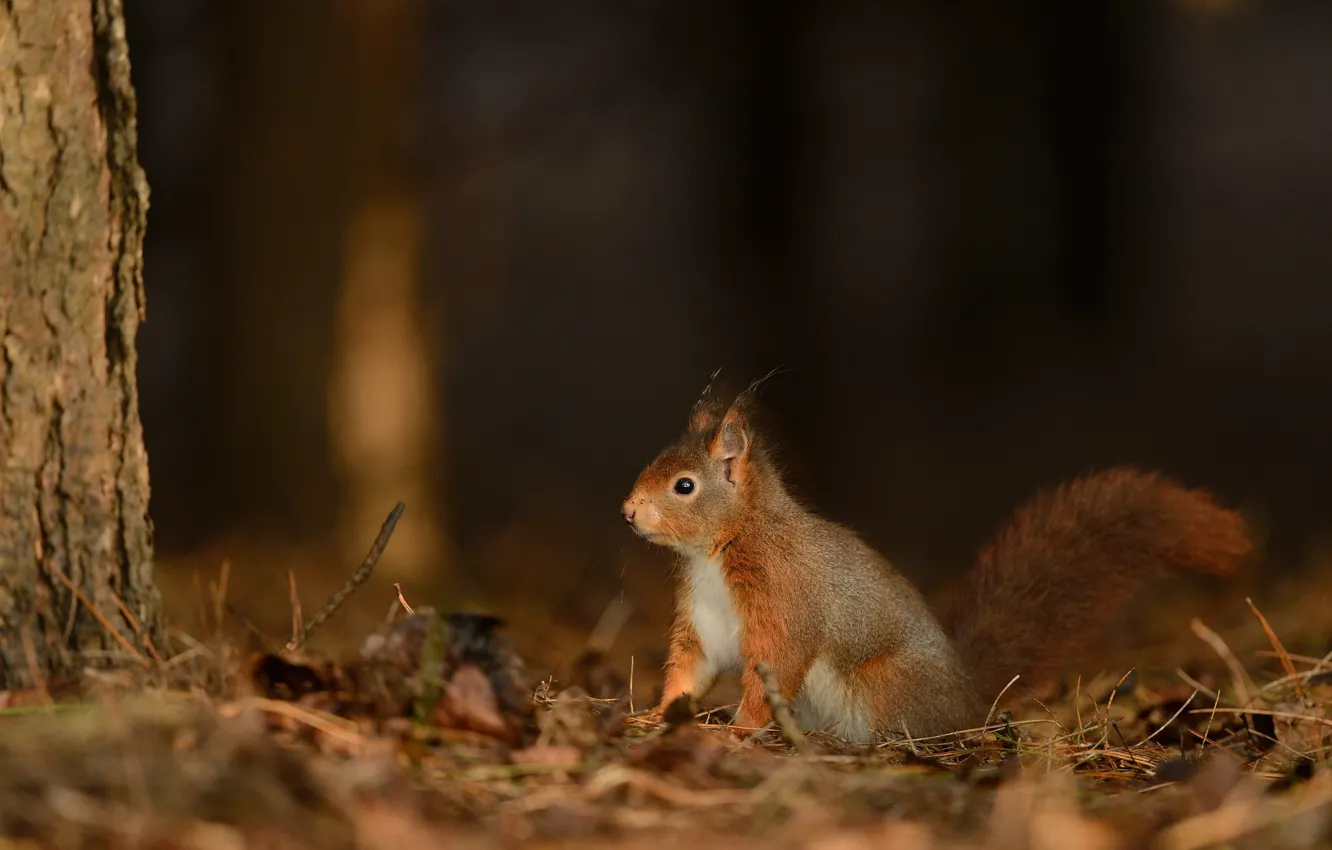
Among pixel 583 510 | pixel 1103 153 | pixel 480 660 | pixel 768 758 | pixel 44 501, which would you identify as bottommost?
pixel 583 510

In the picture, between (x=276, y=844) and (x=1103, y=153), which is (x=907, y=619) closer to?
(x=276, y=844)

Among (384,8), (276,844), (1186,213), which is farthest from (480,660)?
(1186,213)

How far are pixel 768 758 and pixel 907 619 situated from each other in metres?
0.99

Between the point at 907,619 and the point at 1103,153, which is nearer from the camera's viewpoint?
the point at 907,619

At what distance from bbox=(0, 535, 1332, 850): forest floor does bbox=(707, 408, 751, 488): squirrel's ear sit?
73 centimetres

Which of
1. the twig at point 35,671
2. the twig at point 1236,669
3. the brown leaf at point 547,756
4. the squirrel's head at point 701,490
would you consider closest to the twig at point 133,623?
the twig at point 35,671

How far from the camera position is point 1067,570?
323 centimetres

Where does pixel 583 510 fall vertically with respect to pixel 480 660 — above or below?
below

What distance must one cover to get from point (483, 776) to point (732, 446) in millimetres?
1389

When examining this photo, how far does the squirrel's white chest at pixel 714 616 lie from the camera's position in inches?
121

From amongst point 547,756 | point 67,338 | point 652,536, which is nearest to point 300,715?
point 547,756

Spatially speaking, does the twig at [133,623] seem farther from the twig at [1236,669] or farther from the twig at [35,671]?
the twig at [1236,669]

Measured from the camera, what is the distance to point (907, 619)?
122 inches

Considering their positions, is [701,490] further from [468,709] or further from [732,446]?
[468,709]
